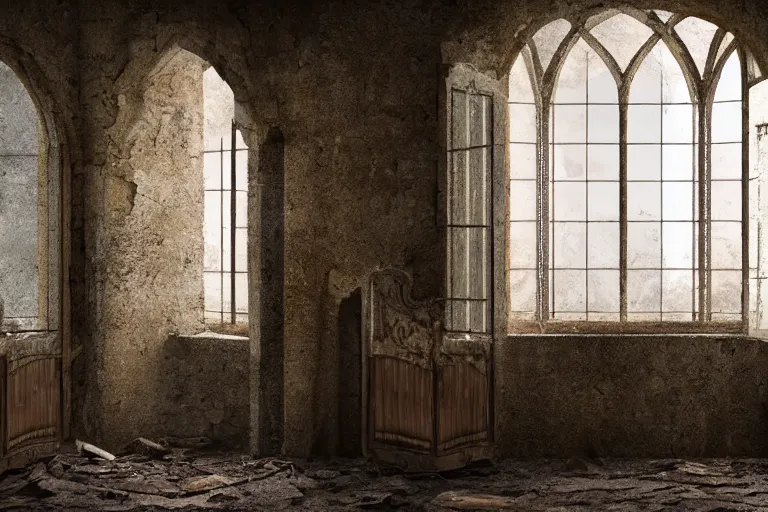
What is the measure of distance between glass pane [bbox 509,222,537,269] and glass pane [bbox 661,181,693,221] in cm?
117

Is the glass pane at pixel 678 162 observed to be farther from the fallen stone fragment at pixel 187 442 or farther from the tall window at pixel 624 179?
the fallen stone fragment at pixel 187 442

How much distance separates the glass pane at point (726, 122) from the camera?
8281 mm

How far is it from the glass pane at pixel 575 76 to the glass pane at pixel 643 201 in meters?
0.91

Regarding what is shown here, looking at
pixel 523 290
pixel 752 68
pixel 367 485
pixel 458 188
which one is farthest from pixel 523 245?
pixel 367 485

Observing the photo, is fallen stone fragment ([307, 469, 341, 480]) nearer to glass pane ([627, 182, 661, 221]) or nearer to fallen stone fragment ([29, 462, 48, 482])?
fallen stone fragment ([29, 462, 48, 482])

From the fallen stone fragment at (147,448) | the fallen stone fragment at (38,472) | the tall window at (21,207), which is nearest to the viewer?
the fallen stone fragment at (38,472)

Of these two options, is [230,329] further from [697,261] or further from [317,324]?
[697,261]

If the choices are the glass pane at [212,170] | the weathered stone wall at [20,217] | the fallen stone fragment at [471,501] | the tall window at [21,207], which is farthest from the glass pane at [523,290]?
the weathered stone wall at [20,217]

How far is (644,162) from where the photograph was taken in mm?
8516

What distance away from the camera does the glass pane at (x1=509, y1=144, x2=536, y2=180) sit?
27.9 feet

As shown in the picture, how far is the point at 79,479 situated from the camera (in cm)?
715

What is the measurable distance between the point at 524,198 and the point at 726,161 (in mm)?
1757

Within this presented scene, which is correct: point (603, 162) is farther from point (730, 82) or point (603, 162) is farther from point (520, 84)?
point (730, 82)

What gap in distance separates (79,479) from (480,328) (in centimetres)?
325
